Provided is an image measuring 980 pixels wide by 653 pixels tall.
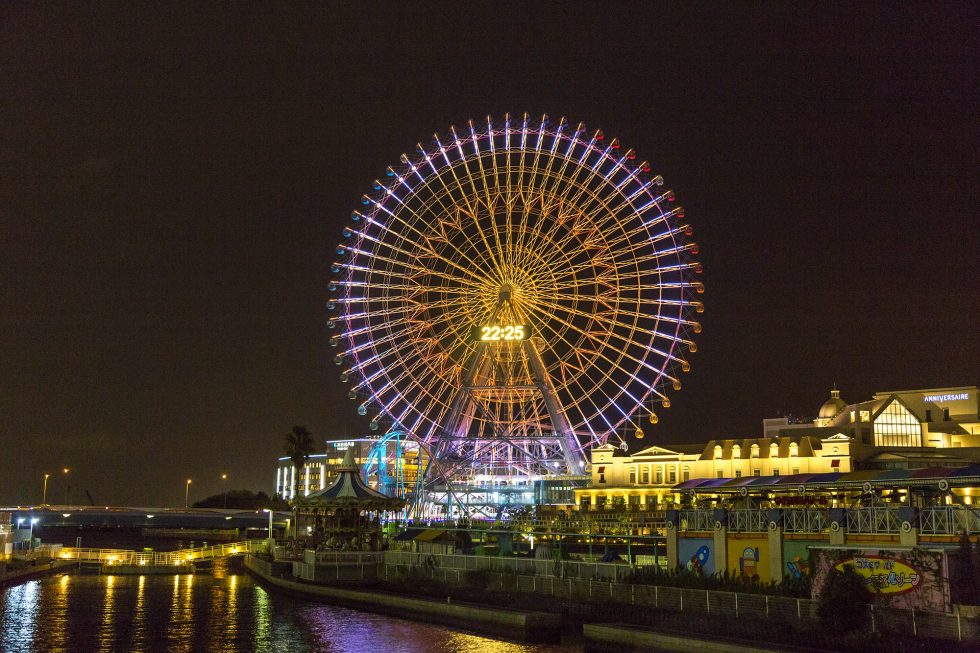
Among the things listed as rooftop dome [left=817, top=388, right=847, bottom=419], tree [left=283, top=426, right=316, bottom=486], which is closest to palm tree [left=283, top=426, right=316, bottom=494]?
tree [left=283, top=426, right=316, bottom=486]

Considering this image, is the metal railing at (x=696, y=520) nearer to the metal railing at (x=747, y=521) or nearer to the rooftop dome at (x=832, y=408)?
the metal railing at (x=747, y=521)

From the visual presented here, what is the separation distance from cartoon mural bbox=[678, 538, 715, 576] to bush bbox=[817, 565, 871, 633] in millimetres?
8191

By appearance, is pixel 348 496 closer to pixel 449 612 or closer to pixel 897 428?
pixel 449 612

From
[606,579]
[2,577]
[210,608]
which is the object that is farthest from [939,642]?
[2,577]

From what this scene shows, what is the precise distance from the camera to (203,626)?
1875 inches

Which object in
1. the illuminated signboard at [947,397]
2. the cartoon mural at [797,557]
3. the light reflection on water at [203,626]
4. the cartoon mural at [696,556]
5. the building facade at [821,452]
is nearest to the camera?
the cartoon mural at [797,557]

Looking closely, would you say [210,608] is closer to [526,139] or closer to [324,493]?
[324,493]

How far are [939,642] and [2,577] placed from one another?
6157cm

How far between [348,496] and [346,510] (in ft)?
9.28

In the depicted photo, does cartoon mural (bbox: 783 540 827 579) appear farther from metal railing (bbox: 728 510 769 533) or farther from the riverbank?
the riverbank

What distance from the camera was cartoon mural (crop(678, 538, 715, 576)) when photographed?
40125 millimetres

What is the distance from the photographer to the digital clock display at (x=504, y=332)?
7519 centimetres

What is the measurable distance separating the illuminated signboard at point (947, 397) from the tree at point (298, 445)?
195ft

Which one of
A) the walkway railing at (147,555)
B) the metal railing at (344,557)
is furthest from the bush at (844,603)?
the walkway railing at (147,555)
